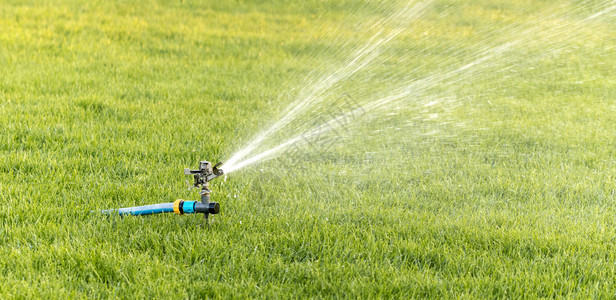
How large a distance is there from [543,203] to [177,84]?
4350 mm

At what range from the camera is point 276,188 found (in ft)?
13.0

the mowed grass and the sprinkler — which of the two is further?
the sprinkler

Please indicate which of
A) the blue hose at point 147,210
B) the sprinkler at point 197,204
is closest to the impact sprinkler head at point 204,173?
the sprinkler at point 197,204

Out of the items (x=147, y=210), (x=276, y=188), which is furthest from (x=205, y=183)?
(x=276, y=188)

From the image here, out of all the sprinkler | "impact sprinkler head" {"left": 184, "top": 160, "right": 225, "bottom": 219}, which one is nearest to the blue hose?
the sprinkler

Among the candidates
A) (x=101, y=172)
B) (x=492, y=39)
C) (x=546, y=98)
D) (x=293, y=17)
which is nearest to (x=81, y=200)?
(x=101, y=172)

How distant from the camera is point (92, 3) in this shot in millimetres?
10289

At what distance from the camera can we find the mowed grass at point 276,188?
9.02ft

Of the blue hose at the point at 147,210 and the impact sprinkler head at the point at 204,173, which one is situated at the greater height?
the impact sprinkler head at the point at 204,173

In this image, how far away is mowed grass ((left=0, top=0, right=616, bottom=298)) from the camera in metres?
2.75

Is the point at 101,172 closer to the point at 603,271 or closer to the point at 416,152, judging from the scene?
the point at 416,152

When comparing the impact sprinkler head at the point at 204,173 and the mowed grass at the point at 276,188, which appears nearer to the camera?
the mowed grass at the point at 276,188

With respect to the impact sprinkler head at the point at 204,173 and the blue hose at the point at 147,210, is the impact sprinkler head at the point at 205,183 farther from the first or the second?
the blue hose at the point at 147,210

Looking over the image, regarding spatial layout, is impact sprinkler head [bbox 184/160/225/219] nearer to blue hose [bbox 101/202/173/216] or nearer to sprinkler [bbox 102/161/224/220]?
sprinkler [bbox 102/161/224/220]
